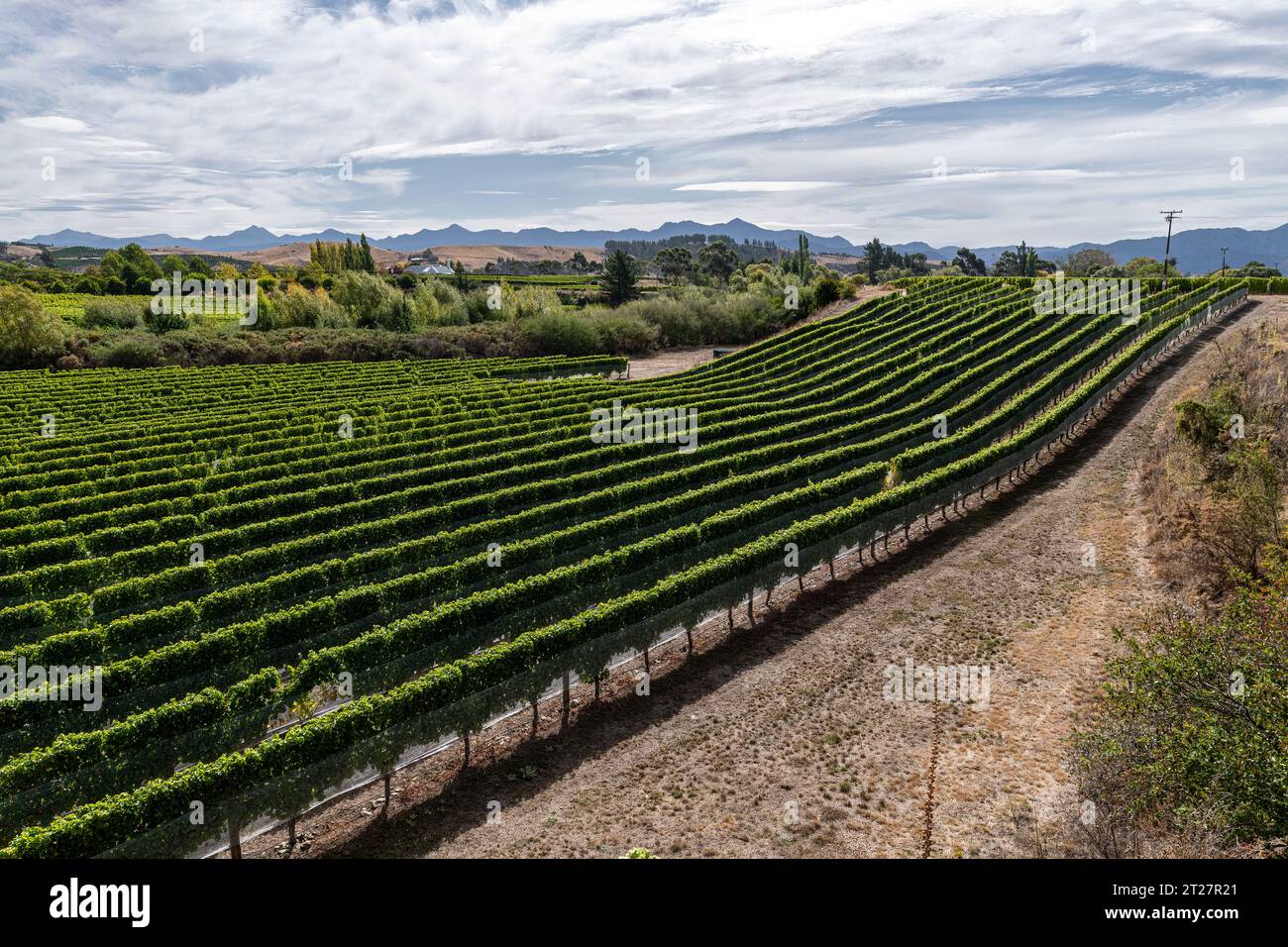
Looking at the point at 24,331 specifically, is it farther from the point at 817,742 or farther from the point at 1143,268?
the point at 1143,268

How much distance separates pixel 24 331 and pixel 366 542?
62.2 metres

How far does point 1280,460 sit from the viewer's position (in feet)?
84.9

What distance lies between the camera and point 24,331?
65438 millimetres

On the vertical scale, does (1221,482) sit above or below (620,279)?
below

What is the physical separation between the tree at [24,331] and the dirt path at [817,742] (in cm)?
7252

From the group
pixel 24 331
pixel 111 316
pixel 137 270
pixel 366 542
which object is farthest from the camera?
pixel 137 270

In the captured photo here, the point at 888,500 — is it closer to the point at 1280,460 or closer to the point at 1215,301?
the point at 1280,460

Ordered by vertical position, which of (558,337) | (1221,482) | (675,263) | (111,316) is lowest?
(1221,482)

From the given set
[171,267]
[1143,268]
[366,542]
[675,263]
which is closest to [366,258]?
[171,267]

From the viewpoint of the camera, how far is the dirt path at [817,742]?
14.8 metres

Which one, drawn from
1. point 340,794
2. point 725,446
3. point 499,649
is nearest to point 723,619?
point 499,649

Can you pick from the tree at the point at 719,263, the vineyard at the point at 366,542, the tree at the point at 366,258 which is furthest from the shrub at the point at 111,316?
the tree at the point at 719,263

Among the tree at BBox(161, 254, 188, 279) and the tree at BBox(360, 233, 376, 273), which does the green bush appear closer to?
the tree at BBox(360, 233, 376, 273)

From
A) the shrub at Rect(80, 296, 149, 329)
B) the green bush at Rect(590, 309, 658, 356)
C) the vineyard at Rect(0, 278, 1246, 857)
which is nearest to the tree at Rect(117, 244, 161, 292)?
the shrub at Rect(80, 296, 149, 329)
